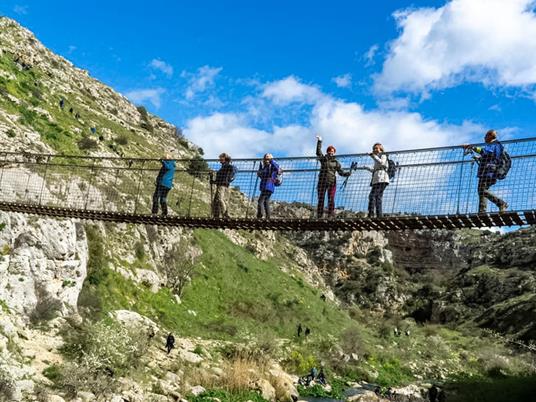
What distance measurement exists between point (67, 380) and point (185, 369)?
674cm

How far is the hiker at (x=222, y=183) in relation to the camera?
13.9 m

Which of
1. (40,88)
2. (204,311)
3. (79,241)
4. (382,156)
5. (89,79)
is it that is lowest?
(204,311)

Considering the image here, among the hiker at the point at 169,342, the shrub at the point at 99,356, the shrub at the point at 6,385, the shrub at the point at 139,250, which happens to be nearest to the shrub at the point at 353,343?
the shrub at the point at 139,250

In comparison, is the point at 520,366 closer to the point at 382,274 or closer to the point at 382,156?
the point at 382,156

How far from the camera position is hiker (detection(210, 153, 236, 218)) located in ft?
45.5

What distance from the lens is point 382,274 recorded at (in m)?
84.7

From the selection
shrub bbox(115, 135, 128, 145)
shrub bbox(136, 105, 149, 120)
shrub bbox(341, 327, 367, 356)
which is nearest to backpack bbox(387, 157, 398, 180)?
shrub bbox(341, 327, 367, 356)

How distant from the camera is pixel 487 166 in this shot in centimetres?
1017

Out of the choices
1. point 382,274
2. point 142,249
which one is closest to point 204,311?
point 142,249

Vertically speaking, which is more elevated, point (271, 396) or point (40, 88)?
point (40, 88)

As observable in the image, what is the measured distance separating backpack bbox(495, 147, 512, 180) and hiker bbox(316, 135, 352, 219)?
3156 millimetres

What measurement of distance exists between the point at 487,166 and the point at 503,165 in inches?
10.9

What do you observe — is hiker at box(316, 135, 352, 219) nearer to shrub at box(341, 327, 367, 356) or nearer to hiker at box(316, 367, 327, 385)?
hiker at box(316, 367, 327, 385)

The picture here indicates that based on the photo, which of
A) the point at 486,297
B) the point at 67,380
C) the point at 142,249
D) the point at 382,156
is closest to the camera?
the point at 382,156
